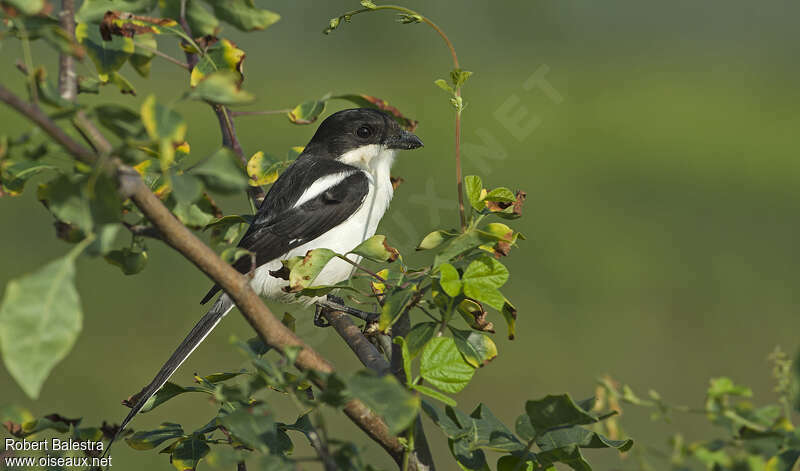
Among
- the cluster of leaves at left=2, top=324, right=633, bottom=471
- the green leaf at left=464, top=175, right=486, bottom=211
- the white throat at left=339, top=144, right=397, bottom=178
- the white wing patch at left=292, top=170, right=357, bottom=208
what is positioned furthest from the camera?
the white throat at left=339, top=144, right=397, bottom=178

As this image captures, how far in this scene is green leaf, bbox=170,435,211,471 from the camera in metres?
1.87

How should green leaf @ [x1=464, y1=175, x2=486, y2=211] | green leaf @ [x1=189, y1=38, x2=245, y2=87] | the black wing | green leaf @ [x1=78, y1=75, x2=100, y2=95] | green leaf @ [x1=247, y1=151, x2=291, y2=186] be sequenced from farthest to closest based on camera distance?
the black wing < green leaf @ [x1=247, y1=151, x2=291, y2=186] < green leaf @ [x1=189, y1=38, x2=245, y2=87] < green leaf @ [x1=464, y1=175, x2=486, y2=211] < green leaf @ [x1=78, y1=75, x2=100, y2=95]

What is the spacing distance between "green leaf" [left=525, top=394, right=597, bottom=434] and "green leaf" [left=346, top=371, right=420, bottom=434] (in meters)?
0.35

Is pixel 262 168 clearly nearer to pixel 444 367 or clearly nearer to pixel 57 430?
pixel 57 430

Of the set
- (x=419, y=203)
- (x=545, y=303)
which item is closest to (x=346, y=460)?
(x=545, y=303)

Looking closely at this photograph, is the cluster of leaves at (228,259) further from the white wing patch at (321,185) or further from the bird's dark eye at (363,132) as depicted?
the bird's dark eye at (363,132)

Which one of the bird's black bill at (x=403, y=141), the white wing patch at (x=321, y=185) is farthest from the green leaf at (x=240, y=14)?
the bird's black bill at (x=403, y=141)

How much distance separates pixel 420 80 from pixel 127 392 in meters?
10.1

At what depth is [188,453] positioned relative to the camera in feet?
6.15

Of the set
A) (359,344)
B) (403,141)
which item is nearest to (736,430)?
(359,344)

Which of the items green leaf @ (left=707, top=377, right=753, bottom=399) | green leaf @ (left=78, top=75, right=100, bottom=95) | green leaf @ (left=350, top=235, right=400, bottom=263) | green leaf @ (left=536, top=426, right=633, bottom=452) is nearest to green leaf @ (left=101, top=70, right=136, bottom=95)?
green leaf @ (left=78, top=75, right=100, bottom=95)

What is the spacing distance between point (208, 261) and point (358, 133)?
11.9 ft

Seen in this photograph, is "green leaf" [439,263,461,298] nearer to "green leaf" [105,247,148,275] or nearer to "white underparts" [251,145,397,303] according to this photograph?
"green leaf" [105,247,148,275]

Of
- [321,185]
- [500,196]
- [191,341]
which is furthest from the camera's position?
[321,185]
